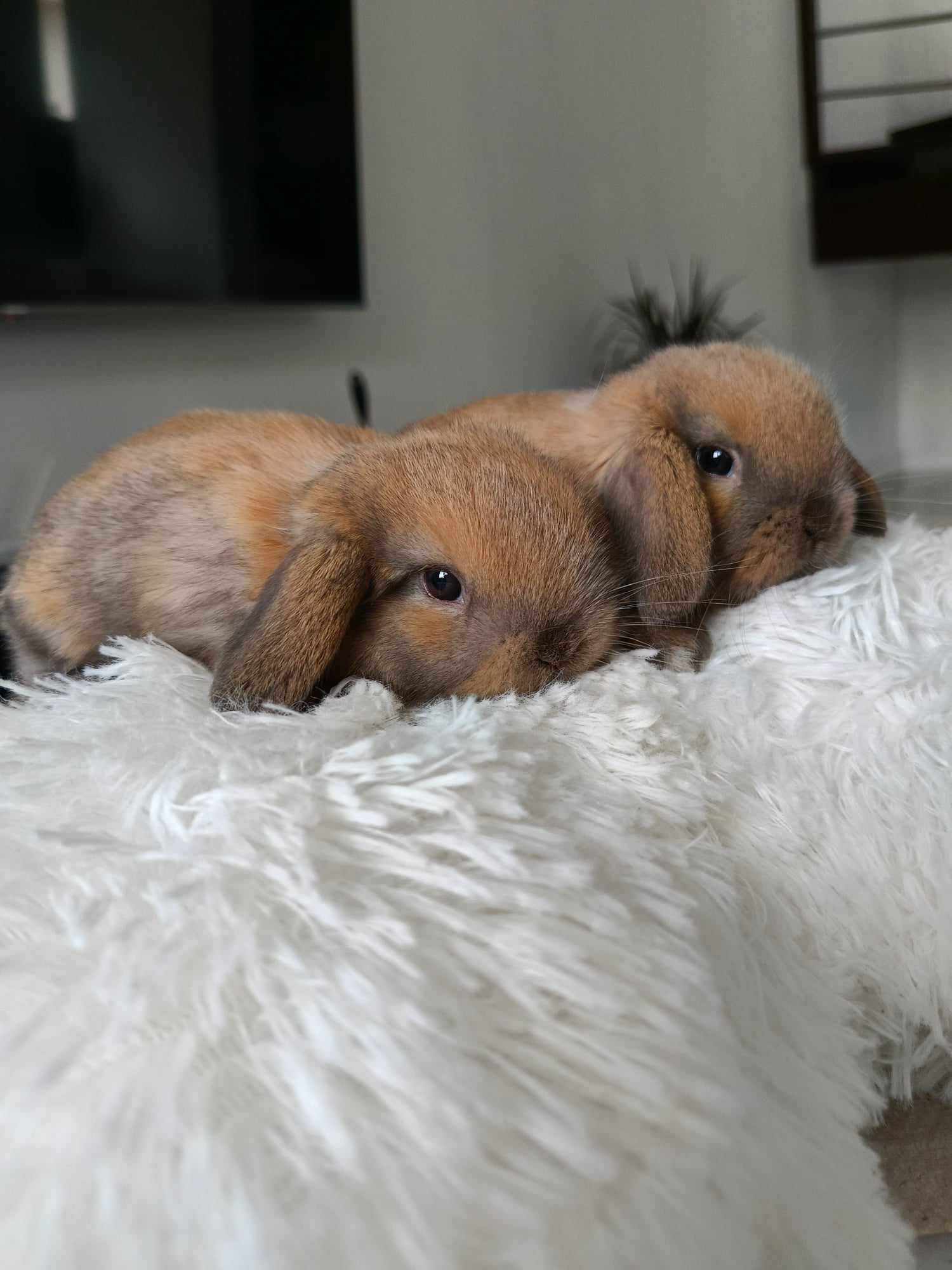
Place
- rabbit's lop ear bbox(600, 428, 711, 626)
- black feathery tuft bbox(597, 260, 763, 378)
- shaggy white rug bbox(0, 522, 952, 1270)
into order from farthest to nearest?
black feathery tuft bbox(597, 260, 763, 378)
rabbit's lop ear bbox(600, 428, 711, 626)
shaggy white rug bbox(0, 522, 952, 1270)

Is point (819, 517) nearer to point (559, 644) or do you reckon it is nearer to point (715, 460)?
point (715, 460)

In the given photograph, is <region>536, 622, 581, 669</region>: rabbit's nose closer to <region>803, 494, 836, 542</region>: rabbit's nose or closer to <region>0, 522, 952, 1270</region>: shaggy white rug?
<region>0, 522, 952, 1270</region>: shaggy white rug

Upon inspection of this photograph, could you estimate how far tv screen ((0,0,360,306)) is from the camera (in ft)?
7.07

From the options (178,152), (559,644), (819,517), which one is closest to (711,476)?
(819,517)

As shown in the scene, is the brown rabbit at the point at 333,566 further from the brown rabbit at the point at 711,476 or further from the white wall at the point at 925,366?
the white wall at the point at 925,366

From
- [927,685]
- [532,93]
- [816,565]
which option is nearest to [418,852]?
[927,685]

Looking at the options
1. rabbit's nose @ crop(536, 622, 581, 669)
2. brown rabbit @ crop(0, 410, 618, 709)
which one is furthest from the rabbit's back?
rabbit's nose @ crop(536, 622, 581, 669)

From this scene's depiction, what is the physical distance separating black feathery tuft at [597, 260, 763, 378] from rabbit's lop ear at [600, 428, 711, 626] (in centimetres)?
247

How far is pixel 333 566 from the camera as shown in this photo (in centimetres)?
90

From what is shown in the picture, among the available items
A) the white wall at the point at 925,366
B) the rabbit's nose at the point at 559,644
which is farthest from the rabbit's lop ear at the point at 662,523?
the white wall at the point at 925,366

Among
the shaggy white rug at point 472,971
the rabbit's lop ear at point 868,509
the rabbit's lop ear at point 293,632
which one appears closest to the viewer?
the shaggy white rug at point 472,971

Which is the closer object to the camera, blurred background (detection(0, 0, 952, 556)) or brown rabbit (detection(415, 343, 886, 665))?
brown rabbit (detection(415, 343, 886, 665))

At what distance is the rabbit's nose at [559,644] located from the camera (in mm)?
952

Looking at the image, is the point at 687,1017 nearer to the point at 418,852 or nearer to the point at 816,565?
the point at 418,852
